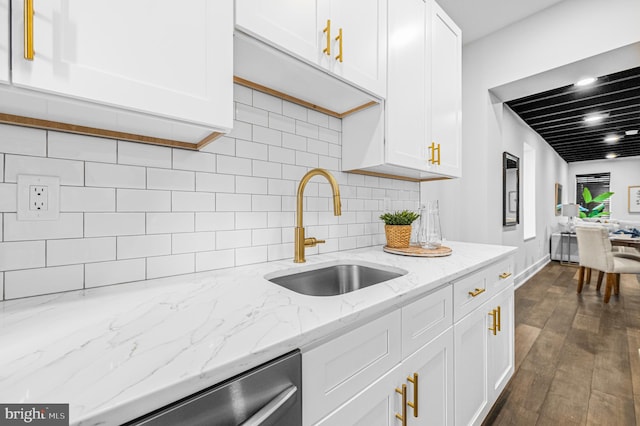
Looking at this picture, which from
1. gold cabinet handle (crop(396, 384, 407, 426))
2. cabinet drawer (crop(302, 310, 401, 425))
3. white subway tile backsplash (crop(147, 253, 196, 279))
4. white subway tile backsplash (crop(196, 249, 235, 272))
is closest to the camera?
cabinet drawer (crop(302, 310, 401, 425))

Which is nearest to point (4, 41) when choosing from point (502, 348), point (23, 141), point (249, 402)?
point (23, 141)

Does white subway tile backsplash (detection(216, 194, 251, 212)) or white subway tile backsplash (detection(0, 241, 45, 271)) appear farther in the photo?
white subway tile backsplash (detection(216, 194, 251, 212))

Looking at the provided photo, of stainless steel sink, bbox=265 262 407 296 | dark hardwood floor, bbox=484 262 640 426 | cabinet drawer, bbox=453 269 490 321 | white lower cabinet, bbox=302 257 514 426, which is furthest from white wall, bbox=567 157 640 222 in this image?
stainless steel sink, bbox=265 262 407 296

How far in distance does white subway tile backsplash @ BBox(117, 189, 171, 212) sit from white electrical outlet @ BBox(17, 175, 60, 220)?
0.16 m

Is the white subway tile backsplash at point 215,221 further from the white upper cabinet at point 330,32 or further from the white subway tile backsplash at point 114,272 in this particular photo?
the white upper cabinet at point 330,32

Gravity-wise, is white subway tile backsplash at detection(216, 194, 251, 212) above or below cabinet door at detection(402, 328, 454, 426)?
above

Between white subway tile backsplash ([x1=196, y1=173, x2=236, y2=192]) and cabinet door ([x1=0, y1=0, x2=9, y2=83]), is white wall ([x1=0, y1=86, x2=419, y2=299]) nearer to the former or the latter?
white subway tile backsplash ([x1=196, y1=173, x2=236, y2=192])

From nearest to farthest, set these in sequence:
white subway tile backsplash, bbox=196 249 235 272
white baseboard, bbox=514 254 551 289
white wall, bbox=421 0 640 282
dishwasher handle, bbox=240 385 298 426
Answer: dishwasher handle, bbox=240 385 298 426, white subway tile backsplash, bbox=196 249 235 272, white wall, bbox=421 0 640 282, white baseboard, bbox=514 254 551 289

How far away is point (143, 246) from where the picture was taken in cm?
99

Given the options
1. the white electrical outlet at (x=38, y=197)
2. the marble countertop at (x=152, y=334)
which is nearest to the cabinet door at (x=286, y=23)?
the white electrical outlet at (x=38, y=197)

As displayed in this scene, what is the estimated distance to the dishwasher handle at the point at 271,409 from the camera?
50 cm

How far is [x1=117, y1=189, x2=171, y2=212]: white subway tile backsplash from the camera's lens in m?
0.95

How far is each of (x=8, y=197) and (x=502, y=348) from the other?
229 cm

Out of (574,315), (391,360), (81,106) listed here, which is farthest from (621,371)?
(81,106)
